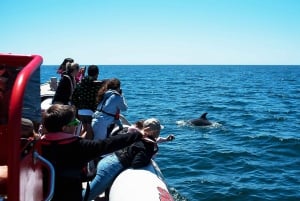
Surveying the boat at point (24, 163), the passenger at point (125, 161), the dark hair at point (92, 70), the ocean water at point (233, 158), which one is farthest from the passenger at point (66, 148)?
the ocean water at point (233, 158)

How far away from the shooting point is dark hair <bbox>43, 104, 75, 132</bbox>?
3.79m

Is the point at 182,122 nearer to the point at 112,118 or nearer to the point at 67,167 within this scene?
the point at 112,118

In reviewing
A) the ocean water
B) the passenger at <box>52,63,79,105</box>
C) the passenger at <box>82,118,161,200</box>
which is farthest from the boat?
the ocean water

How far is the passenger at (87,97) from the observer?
7.57 meters

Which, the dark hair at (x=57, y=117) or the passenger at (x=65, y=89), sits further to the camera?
the passenger at (x=65, y=89)

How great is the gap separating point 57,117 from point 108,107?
3430 millimetres

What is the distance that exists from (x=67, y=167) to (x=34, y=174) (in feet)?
3.09

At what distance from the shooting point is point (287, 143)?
Answer: 17828 millimetres

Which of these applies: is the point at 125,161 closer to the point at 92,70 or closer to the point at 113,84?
the point at 113,84

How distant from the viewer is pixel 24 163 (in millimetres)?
2748

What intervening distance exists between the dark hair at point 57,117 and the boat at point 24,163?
347 millimetres

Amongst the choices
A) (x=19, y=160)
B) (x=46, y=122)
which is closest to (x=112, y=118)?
(x=46, y=122)

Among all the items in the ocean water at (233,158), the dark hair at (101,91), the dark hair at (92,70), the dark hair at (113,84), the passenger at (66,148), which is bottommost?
the ocean water at (233,158)

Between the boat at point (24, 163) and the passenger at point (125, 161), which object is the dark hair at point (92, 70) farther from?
the boat at point (24, 163)
